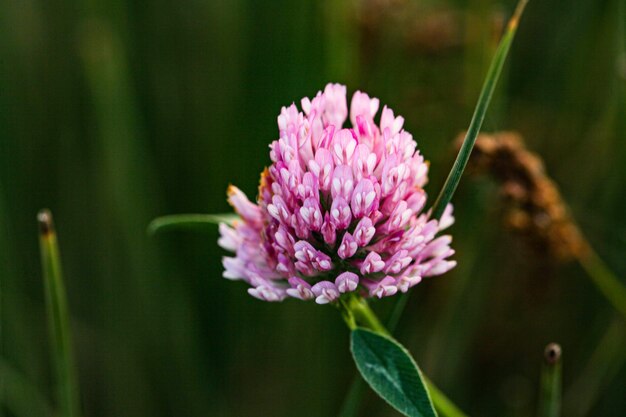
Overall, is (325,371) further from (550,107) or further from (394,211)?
(394,211)

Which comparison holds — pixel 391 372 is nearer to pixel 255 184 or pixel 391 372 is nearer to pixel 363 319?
pixel 363 319

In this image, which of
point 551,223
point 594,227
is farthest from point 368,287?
point 594,227

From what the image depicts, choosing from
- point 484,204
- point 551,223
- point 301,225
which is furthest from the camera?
point 484,204

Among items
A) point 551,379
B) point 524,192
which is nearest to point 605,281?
point 524,192

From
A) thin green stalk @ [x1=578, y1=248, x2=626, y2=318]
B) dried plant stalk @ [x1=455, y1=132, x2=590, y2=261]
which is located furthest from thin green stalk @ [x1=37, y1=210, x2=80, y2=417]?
thin green stalk @ [x1=578, y1=248, x2=626, y2=318]

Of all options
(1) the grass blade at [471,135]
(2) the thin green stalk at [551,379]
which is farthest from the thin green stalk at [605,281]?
(1) the grass blade at [471,135]

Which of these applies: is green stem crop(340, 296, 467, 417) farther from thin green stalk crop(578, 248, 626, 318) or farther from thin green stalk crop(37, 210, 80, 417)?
thin green stalk crop(578, 248, 626, 318)
